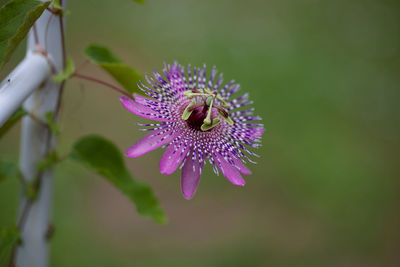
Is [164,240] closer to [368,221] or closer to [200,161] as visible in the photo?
[368,221]

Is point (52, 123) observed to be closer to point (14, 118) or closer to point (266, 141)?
point (14, 118)

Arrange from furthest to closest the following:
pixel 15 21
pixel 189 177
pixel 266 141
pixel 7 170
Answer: pixel 266 141, pixel 7 170, pixel 189 177, pixel 15 21

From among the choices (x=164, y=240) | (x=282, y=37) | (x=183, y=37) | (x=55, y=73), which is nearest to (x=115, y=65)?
(x=55, y=73)

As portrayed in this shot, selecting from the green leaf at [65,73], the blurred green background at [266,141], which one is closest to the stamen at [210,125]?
the green leaf at [65,73]

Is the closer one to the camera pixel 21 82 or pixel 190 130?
pixel 21 82

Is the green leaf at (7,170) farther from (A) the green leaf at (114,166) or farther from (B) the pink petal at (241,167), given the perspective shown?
(B) the pink petal at (241,167)

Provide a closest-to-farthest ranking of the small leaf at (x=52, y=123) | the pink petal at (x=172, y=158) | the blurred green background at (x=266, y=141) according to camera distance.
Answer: the pink petal at (x=172, y=158)
the small leaf at (x=52, y=123)
the blurred green background at (x=266, y=141)

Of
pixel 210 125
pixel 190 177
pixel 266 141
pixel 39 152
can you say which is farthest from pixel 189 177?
pixel 266 141

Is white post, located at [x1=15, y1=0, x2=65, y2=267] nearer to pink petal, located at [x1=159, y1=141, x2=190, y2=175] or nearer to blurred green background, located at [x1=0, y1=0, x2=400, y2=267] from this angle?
pink petal, located at [x1=159, y1=141, x2=190, y2=175]

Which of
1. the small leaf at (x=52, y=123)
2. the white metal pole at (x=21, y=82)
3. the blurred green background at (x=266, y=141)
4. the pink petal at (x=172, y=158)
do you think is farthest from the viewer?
the blurred green background at (x=266, y=141)
